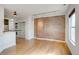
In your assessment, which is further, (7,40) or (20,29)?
(20,29)

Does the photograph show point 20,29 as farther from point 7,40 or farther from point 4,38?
point 4,38

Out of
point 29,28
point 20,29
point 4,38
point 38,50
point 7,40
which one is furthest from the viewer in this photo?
point 20,29

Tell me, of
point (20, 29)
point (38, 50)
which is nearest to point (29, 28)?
point (20, 29)

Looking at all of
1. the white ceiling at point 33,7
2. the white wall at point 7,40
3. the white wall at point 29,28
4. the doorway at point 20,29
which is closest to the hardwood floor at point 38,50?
the white wall at point 7,40

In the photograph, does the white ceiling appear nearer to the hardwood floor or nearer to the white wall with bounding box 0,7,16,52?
the white wall with bounding box 0,7,16,52

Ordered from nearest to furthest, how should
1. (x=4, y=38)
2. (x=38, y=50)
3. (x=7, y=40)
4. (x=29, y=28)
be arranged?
(x=38, y=50)
(x=4, y=38)
(x=7, y=40)
(x=29, y=28)

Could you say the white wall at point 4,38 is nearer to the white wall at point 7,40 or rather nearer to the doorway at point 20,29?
the white wall at point 7,40

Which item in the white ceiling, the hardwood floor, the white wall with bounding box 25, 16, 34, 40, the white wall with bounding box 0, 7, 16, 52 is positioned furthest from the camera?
the white wall with bounding box 25, 16, 34, 40

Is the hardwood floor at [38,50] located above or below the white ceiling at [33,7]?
below

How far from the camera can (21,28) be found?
1072 cm

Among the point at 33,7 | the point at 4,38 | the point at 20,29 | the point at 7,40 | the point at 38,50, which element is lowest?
the point at 38,50

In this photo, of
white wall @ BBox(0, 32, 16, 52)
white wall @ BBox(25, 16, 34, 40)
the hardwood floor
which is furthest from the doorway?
the hardwood floor
